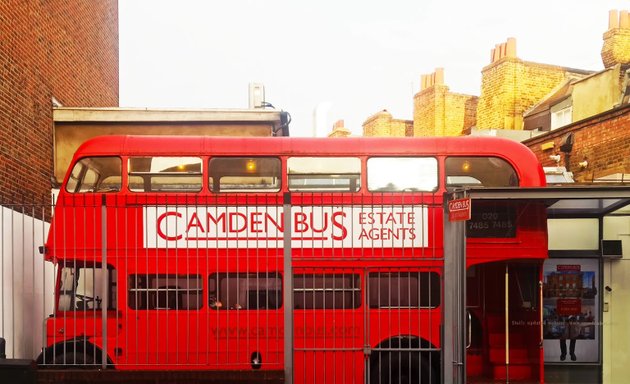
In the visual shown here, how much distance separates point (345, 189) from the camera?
9.26 m

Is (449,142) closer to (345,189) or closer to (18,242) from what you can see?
(345,189)

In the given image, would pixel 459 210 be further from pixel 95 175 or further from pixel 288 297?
pixel 95 175

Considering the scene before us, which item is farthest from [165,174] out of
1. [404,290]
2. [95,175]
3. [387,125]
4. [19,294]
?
[387,125]

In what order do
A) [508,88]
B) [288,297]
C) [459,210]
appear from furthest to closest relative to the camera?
[508,88] → [288,297] → [459,210]

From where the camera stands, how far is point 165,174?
915 cm

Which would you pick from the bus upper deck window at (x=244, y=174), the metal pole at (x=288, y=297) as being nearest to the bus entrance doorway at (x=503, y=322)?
the bus upper deck window at (x=244, y=174)

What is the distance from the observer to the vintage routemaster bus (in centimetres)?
844

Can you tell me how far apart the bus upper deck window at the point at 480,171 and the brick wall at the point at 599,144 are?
6.55 metres

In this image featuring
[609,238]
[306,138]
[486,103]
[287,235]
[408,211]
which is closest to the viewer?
[287,235]

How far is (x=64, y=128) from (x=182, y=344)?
26.0 feet

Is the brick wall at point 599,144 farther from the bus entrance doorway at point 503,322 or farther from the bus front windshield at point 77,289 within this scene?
the bus front windshield at point 77,289

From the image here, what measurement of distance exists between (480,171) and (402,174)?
1.15 metres

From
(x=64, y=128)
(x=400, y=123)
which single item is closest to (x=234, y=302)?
(x=64, y=128)

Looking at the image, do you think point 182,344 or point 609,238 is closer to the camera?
point 182,344
